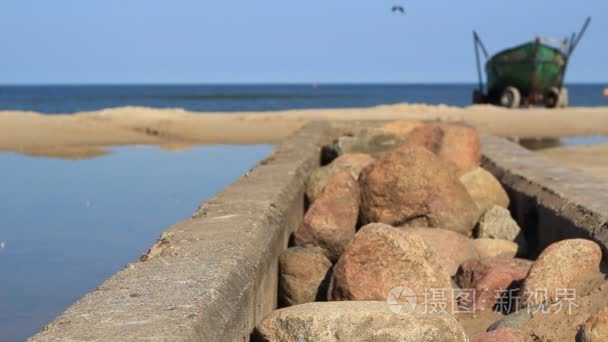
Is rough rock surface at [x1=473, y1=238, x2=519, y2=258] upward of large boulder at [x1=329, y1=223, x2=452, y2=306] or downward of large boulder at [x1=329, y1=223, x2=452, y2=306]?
downward

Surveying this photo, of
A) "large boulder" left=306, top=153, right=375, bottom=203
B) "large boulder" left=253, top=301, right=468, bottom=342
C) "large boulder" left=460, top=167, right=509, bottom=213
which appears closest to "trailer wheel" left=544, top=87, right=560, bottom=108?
"large boulder" left=306, top=153, right=375, bottom=203

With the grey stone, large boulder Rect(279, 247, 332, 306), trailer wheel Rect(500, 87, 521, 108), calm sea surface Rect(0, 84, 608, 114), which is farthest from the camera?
calm sea surface Rect(0, 84, 608, 114)

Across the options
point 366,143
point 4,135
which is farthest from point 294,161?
point 4,135

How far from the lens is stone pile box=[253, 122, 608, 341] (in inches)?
118

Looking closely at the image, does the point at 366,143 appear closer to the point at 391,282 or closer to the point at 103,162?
the point at 391,282

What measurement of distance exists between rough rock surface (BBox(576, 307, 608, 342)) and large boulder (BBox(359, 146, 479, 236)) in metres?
2.34

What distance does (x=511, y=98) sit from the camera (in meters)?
30.5

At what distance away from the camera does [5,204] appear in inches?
345

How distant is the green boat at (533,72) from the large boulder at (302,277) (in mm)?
26111

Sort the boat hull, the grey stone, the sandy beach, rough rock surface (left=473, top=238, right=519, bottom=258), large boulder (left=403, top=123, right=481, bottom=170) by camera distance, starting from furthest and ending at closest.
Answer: the boat hull, the sandy beach, large boulder (left=403, top=123, right=481, bottom=170), the grey stone, rough rock surface (left=473, top=238, right=519, bottom=258)

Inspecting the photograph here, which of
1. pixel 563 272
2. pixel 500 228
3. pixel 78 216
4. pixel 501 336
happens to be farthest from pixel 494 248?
pixel 78 216

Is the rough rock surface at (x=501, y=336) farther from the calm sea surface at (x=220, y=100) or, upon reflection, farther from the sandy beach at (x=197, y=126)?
the calm sea surface at (x=220, y=100)

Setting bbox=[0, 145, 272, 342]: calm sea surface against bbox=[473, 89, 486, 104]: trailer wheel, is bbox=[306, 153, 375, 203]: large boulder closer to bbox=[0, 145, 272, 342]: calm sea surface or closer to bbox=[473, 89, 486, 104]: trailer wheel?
bbox=[0, 145, 272, 342]: calm sea surface

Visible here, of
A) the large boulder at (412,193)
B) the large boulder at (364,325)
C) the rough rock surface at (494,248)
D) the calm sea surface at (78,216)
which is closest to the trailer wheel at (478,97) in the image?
the calm sea surface at (78,216)
